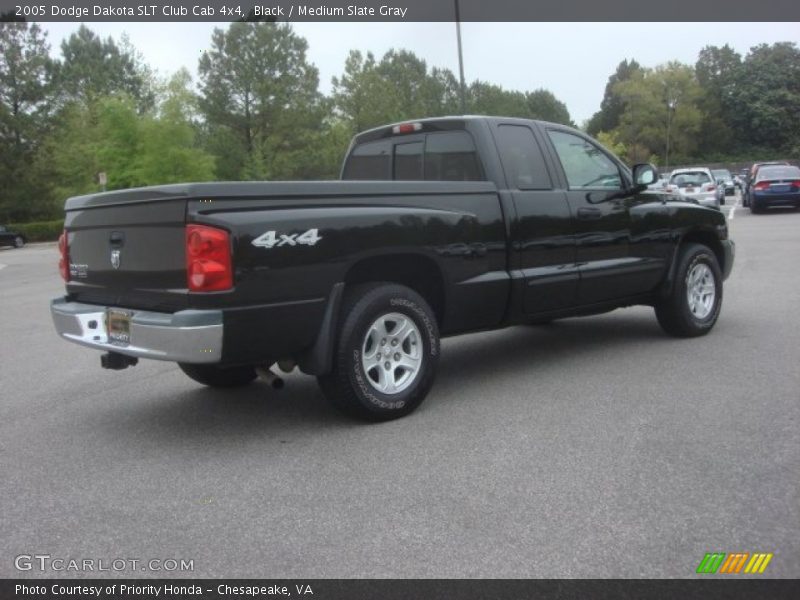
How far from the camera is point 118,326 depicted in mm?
4504

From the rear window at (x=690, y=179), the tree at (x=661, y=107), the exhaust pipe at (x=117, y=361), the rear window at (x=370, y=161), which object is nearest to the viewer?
the exhaust pipe at (x=117, y=361)

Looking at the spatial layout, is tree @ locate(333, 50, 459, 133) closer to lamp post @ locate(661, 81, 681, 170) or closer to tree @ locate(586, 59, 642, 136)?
lamp post @ locate(661, 81, 681, 170)

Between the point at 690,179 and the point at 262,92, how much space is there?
29198 millimetres

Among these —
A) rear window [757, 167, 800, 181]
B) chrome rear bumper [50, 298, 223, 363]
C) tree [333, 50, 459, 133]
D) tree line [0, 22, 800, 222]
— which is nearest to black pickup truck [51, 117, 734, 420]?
chrome rear bumper [50, 298, 223, 363]

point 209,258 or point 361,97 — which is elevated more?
point 361,97

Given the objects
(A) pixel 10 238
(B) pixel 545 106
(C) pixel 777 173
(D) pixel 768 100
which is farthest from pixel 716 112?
(A) pixel 10 238

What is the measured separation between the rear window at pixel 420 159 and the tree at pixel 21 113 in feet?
152

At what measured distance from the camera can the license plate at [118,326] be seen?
439 cm

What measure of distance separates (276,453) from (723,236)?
5176 mm

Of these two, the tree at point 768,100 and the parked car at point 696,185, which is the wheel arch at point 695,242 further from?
the tree at point 768,100

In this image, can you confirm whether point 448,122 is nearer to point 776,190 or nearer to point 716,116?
point 776,190

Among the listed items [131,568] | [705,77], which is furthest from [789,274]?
[705,77]

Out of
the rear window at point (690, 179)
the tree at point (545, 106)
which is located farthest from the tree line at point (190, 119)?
the tree at point (545, 106)

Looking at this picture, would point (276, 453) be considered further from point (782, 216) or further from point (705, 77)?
point (705, 77)
